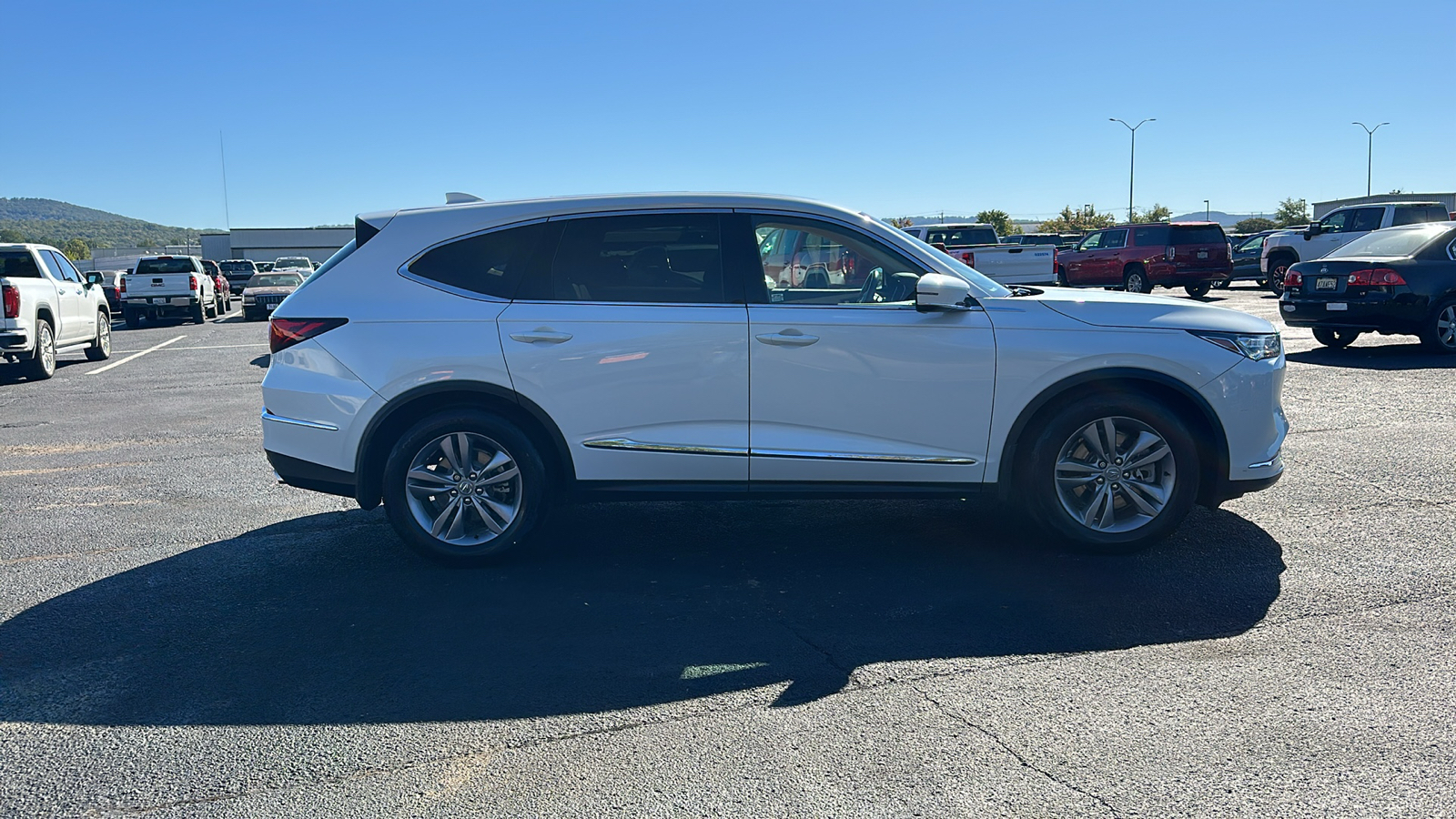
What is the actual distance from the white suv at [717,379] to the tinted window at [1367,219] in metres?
23.0

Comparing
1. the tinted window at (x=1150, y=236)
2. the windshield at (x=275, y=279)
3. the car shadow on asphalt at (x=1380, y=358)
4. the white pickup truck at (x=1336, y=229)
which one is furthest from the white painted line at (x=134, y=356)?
the white pickup truck at (x=1336, y=229)

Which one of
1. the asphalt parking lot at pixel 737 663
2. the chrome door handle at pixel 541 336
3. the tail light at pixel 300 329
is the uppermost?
the tail light at pixel 300 329

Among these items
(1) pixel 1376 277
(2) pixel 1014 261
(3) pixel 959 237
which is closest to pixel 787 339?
(1) pixel 1376 277

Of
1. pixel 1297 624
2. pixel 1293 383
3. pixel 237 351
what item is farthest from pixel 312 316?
pixel 237 351

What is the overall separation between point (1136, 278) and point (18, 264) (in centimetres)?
2305

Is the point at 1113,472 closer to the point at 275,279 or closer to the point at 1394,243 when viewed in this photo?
the point at 1394,243

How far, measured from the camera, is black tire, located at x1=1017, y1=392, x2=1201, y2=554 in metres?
5.47

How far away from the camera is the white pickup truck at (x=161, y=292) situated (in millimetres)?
28203

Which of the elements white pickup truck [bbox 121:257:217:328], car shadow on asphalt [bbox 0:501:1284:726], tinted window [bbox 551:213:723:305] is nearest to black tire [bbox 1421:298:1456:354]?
car shadow on asphalt [bbox 0:501:1284:726]

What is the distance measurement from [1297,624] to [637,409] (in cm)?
298

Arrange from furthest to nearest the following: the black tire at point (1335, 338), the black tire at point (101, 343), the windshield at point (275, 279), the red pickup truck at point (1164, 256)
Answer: the windshield at point (275, 279), the red pickup truck at point (1164, 256), the black tire at point (101, 343), the black tire at point (1335, 338)

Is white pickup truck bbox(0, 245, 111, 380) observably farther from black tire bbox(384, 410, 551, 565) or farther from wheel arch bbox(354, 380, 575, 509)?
black tire bbox(384, 410, 551, 565)

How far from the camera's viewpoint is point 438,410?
5.55m

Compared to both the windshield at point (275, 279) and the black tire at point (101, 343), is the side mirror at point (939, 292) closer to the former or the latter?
the black tire at point (101, 343)
